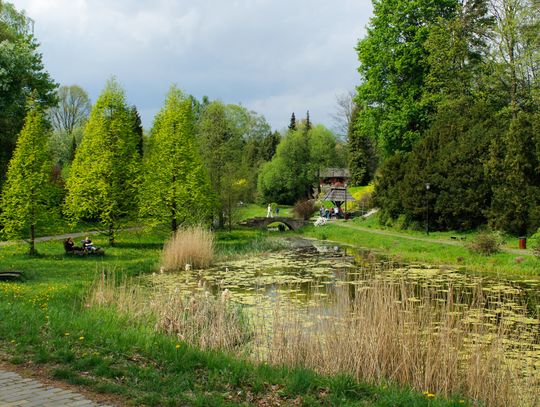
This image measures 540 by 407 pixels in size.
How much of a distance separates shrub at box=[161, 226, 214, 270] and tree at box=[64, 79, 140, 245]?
20.8ft

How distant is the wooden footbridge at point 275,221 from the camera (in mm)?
41019

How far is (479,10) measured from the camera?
106ft

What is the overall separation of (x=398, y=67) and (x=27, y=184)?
24.3m

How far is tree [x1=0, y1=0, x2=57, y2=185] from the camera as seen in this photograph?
995 inches

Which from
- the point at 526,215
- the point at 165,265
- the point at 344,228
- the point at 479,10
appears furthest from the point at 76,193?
the point at 479,10

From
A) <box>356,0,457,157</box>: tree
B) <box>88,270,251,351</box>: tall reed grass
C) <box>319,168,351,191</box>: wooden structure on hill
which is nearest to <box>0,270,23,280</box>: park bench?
<box>88,270,251,351</box>: tall reed grass

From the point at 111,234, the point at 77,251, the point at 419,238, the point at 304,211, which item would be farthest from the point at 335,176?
the point at 77,251

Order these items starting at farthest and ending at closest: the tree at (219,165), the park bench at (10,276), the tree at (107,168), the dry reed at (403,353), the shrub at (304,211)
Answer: the shrub at (304,211) → the tree at (219,165) → the tree at (107,168) → the park bench at (10,276) → the dry reed at (403,353)

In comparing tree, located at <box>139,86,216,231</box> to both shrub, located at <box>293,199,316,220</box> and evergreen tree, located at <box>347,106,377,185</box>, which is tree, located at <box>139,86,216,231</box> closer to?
shrub, located at <box>293,199,316,220</box>

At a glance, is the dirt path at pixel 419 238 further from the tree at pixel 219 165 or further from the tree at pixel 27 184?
the tree at pixel 27 184

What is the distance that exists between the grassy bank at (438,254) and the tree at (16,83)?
19.0 m

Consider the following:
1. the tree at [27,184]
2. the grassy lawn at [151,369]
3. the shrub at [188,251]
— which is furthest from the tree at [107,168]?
the grassy lawn at [151,369]

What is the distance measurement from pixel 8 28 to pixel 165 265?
21399 millimetres

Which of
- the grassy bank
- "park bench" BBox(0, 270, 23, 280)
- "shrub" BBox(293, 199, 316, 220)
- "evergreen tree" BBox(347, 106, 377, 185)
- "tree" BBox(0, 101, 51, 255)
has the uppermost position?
"evergreen tree" BBox(347, 106, 377, 185)
